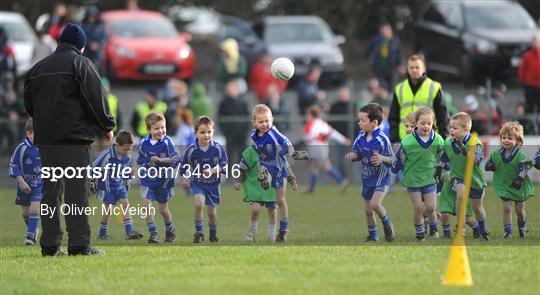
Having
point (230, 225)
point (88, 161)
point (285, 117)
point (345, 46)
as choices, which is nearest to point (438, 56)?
point (285, 117)

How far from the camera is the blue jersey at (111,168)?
16.0m

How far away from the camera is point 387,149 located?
15992 mm

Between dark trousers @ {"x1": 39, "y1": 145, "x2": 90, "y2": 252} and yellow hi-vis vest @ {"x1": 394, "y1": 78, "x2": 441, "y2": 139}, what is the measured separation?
5046mm

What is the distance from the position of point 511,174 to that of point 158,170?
4.25 m

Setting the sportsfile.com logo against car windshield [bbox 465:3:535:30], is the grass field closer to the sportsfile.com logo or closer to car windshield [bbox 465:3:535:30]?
the sportsfile.com logo

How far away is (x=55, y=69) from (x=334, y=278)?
3995 millimetres

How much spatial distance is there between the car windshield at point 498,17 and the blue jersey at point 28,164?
16.6 meters

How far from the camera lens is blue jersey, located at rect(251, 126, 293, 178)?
16.0 m

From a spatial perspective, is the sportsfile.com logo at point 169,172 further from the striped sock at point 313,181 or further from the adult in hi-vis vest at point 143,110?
the adult in hi-vis vest at point 143,110

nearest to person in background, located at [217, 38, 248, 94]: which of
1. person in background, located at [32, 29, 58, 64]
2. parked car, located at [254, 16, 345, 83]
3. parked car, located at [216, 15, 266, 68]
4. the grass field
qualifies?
parked car, located at [254, 16, 345, 83]

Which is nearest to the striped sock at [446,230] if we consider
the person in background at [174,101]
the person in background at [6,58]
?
the person in background at [174,101]

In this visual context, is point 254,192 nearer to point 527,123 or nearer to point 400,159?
point 400,159

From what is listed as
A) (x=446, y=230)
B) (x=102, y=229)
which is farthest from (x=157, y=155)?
(x=446, y=230)

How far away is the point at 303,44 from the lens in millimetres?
33281
